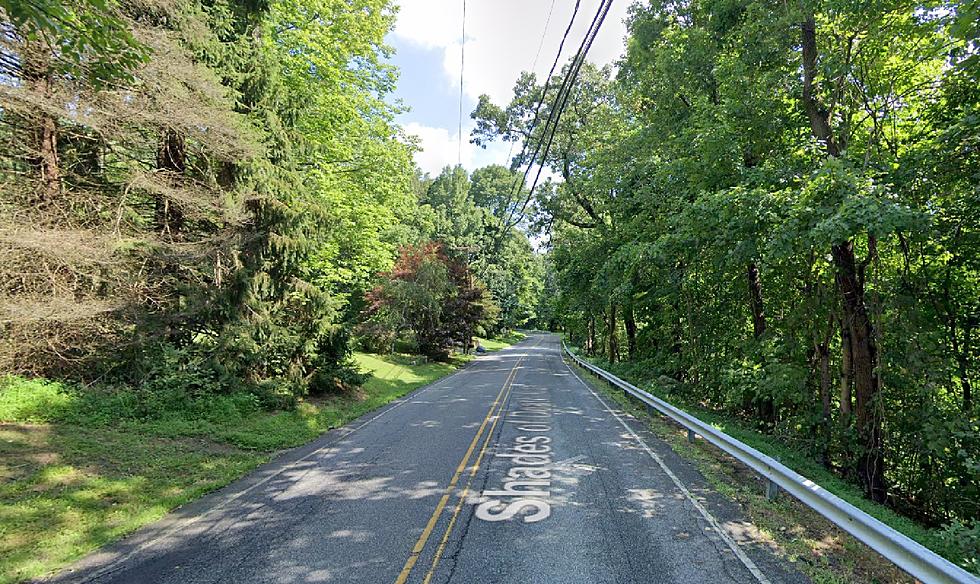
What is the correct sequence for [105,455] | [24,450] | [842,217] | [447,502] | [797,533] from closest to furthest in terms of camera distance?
[797,533], [447,502], [842,217], [24,450], [105,455]

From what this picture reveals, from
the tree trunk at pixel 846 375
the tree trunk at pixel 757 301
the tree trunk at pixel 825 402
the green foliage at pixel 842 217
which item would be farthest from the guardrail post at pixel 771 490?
the tree trunk at pixel 757 301

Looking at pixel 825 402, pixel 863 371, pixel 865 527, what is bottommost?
pixel 865 527

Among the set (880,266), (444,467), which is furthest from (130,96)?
(880,266)

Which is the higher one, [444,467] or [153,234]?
[153,234]

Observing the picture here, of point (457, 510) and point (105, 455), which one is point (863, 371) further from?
point (105, 455)

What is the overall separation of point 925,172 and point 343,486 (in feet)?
30.9

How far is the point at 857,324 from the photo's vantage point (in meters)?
8.39

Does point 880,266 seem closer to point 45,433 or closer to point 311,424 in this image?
point 311,424

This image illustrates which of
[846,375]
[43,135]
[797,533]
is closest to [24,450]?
[43,135]

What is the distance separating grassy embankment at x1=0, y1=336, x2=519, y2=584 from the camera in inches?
194

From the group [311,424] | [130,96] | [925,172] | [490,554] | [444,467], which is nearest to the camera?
[490,554]

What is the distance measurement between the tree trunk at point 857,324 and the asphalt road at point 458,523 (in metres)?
3.52

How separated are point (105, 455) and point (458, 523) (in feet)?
19.4

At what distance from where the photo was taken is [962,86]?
21.3ft
